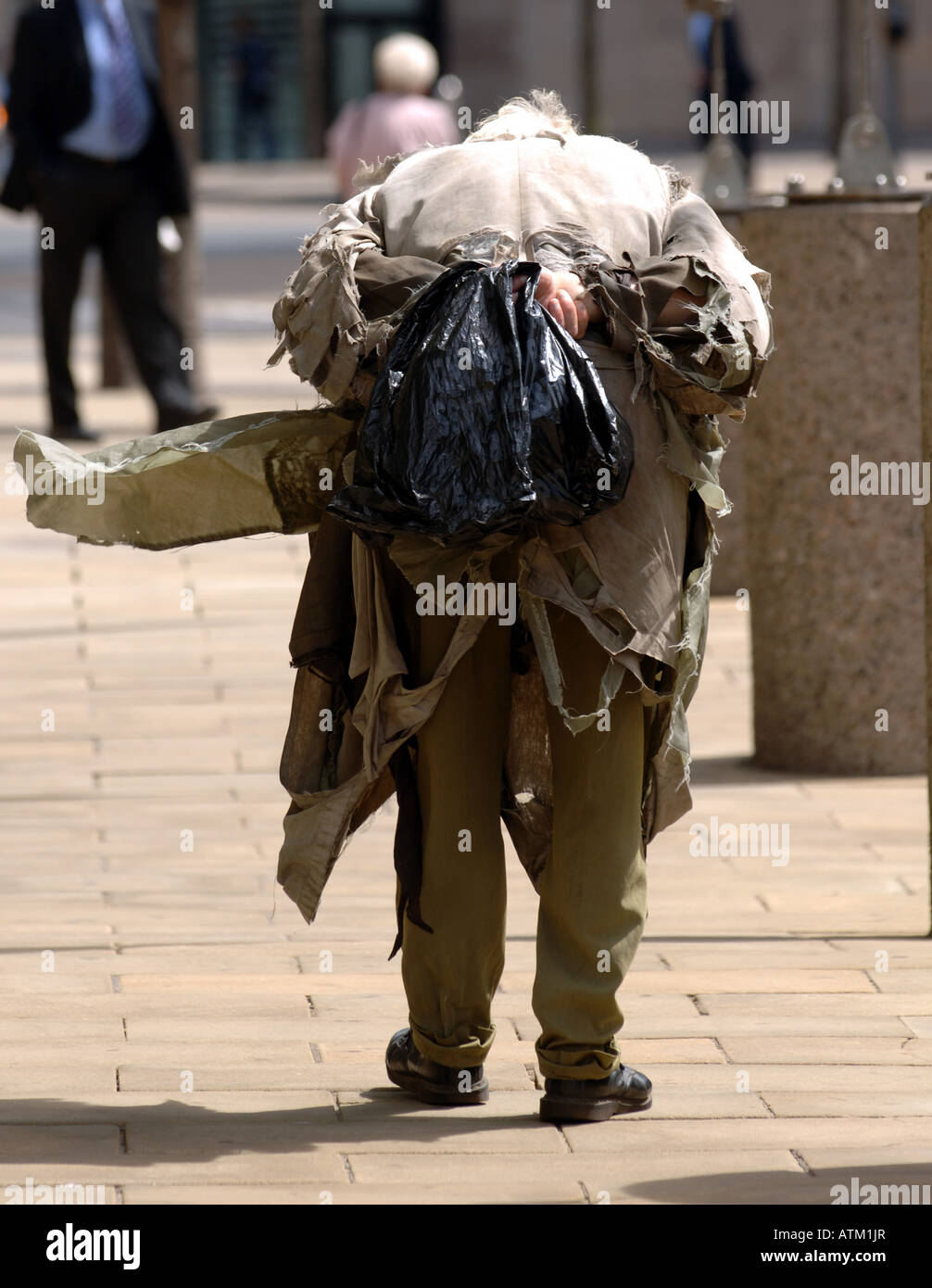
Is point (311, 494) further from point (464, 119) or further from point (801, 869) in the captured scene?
point (801, 869)

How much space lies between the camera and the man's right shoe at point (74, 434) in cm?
1128

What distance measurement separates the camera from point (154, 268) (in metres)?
11.4

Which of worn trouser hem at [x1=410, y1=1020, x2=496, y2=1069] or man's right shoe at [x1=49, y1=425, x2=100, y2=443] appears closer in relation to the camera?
worn trouser hem at [x1=410, y1=1020, x2=496, y2=1069]

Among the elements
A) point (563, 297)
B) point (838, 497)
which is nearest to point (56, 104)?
point (838, 497)

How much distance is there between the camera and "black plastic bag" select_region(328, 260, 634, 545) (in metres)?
3.48

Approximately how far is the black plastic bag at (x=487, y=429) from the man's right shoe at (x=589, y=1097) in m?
0.87

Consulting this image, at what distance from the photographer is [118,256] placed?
11.4 metres

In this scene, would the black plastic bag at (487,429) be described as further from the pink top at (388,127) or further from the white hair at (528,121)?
the pink top at (388,127)

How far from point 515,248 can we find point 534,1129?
133 cm

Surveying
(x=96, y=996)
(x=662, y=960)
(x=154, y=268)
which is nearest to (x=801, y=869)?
(x=662, y=960)

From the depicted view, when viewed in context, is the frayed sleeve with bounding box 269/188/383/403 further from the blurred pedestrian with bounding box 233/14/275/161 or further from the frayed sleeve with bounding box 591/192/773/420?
the blurred pedestrian with bounding box 233/14/275/161

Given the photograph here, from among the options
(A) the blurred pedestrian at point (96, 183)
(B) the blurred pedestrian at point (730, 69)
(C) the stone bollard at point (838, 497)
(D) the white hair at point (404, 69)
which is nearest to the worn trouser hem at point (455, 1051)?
(C) the stone bollard at point (838, 497)

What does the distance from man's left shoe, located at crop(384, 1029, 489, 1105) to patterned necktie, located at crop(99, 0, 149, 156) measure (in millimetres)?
8183

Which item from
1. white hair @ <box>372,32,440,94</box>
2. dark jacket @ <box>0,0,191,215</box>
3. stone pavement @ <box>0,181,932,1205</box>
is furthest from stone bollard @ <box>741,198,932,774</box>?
white hair @ <box>372,32,440,94</box>
